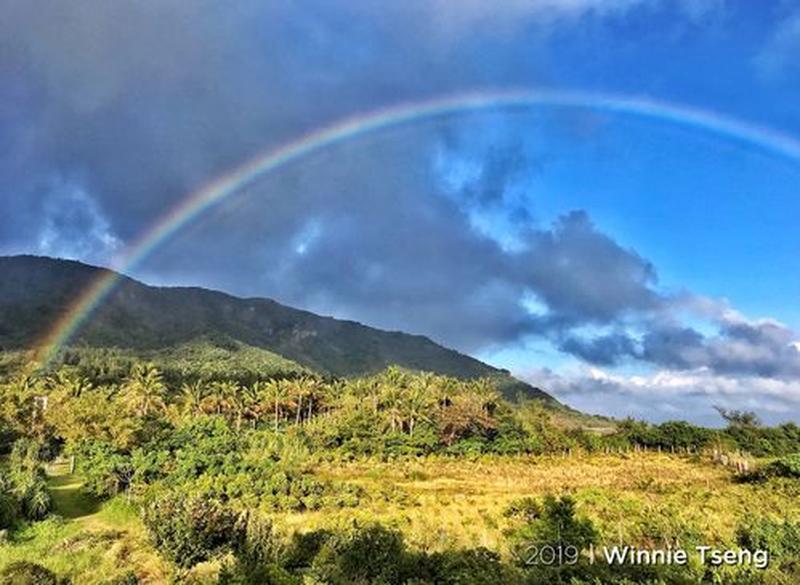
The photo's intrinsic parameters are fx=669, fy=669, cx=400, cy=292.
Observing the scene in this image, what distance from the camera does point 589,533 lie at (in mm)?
18625

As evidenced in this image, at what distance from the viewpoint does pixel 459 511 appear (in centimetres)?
3131

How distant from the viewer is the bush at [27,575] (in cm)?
1708

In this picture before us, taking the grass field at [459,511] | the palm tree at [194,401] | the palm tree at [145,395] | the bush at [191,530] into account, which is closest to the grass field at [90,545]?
the grass field at [459,511]

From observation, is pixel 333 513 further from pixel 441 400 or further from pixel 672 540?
pixel 441 400

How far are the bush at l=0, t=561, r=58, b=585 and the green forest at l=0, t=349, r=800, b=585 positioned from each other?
89 millimetres

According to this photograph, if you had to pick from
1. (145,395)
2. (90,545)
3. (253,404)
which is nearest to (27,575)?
(90,545)

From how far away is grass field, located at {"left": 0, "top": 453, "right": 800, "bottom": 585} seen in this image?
21.1 meters

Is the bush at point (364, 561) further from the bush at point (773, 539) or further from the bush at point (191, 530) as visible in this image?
the bush at point (773, 539)

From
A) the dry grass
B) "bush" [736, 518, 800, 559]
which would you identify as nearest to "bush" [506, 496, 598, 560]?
the dry grass

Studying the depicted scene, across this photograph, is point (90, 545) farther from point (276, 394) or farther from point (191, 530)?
point (276, 394)

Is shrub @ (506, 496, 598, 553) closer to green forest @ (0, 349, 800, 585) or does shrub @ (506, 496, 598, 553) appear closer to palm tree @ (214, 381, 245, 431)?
green forest @ (0, 349, 800, 585)

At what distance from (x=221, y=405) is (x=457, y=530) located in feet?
223

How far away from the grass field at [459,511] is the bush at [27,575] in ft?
3.06

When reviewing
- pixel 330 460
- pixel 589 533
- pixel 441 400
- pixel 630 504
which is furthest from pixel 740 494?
pixel 441 400
